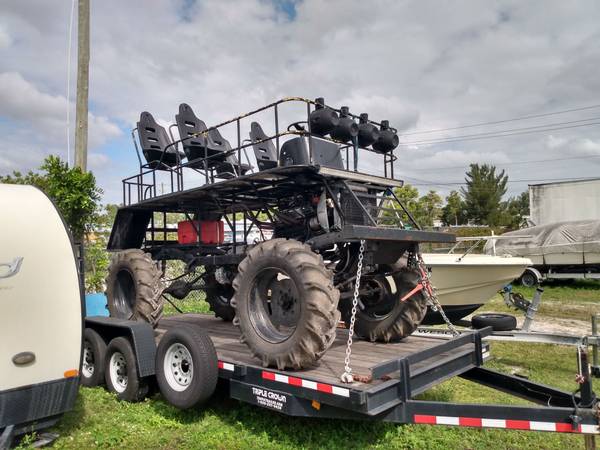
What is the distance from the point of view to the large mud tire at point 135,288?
23.2ft

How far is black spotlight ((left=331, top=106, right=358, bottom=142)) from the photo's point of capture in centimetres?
580

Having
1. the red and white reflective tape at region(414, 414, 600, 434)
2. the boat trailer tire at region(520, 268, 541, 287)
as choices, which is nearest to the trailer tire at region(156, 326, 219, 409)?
the red and white reflective tape at region(414, 414, 600, 434)

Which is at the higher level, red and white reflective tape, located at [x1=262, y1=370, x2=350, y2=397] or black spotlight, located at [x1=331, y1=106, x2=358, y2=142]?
black spotlight, located at [x1=331, y1=106, x2=358, y2=142]

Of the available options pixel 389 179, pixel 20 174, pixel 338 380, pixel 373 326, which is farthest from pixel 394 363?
pixel 20 174

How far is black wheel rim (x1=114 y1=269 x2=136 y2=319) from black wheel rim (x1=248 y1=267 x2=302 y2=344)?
3160mm

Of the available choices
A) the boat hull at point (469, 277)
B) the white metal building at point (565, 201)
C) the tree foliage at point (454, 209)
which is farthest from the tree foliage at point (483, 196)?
the boat hull at point (469, 277)

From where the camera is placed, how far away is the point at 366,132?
6309 millimetres

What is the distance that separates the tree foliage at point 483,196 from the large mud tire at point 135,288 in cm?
4904

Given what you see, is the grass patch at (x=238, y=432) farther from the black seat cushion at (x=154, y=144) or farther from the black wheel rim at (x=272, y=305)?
the black seat cushion at (x=154, y=144)

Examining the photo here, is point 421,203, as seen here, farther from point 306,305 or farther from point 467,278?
point 306,305

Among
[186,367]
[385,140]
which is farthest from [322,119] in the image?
[186,367]

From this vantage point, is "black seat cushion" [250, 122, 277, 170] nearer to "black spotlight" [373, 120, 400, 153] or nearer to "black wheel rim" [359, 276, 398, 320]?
"black spotlight" [373, 120, 400, 153]

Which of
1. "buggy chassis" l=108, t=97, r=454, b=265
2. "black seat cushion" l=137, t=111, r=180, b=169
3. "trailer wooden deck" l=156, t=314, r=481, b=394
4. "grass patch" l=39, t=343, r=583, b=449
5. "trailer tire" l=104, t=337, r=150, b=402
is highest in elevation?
"black seat cushion" l=137, t=111, r=180, b=169

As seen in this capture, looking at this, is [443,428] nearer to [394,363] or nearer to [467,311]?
[394,363]
